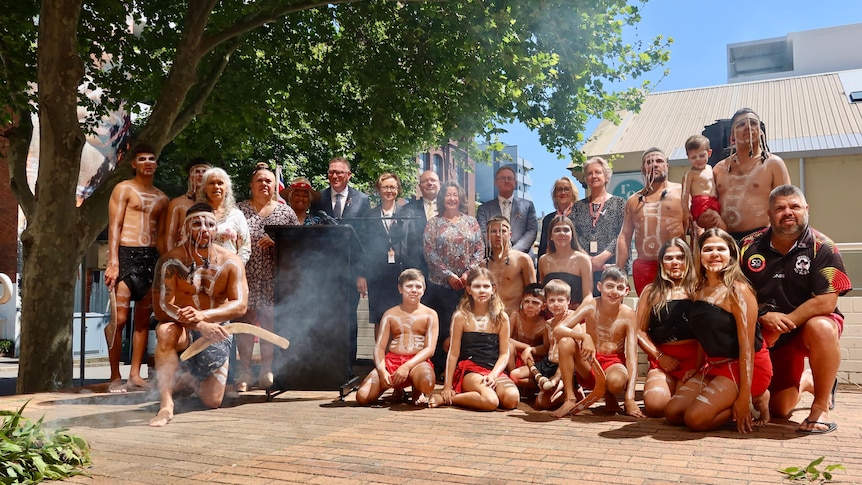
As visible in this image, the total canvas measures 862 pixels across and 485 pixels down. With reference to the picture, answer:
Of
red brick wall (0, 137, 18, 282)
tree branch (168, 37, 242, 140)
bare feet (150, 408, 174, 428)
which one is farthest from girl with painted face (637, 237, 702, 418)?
red brick wall (0, 137, 18, 282)

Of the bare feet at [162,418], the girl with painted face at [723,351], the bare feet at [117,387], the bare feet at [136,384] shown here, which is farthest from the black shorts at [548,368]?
the bare feet at [117,387]

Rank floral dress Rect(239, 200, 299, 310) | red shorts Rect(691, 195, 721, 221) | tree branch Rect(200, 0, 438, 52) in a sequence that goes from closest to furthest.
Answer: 1. red shorts Rect(691, 195, 721, 221)
2. floral dress Rect(239, 200, 299, 310)
3. tree branch Rect(200, 0, 438, 52)

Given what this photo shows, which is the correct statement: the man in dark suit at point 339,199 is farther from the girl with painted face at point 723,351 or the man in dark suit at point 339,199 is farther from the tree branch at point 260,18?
the girl with painted face at point 723,351

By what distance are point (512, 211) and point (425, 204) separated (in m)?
0.81

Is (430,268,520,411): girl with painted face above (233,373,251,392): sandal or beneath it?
above

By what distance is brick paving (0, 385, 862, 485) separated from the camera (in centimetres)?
351

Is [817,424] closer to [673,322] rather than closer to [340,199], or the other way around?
[673,322]

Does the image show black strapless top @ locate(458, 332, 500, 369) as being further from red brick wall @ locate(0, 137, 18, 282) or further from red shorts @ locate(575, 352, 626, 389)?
red brick wall @ locate(0, 137, 18, 282)

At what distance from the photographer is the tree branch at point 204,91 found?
9430 mm

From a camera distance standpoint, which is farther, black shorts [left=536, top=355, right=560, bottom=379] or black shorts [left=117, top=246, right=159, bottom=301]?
black shorts [left=117, top=246, right=159, bottom=301]

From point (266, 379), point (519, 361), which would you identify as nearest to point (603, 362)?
point (519, 361)

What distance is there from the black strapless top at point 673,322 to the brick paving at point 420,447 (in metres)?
0.58

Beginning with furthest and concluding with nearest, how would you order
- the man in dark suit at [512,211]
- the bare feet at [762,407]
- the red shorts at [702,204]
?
1. the man in dark suit at [512,211]
2. the red shorts at [702,204]
3. the bare feet at [762,407]

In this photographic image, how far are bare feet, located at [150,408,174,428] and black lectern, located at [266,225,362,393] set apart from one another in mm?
1224
